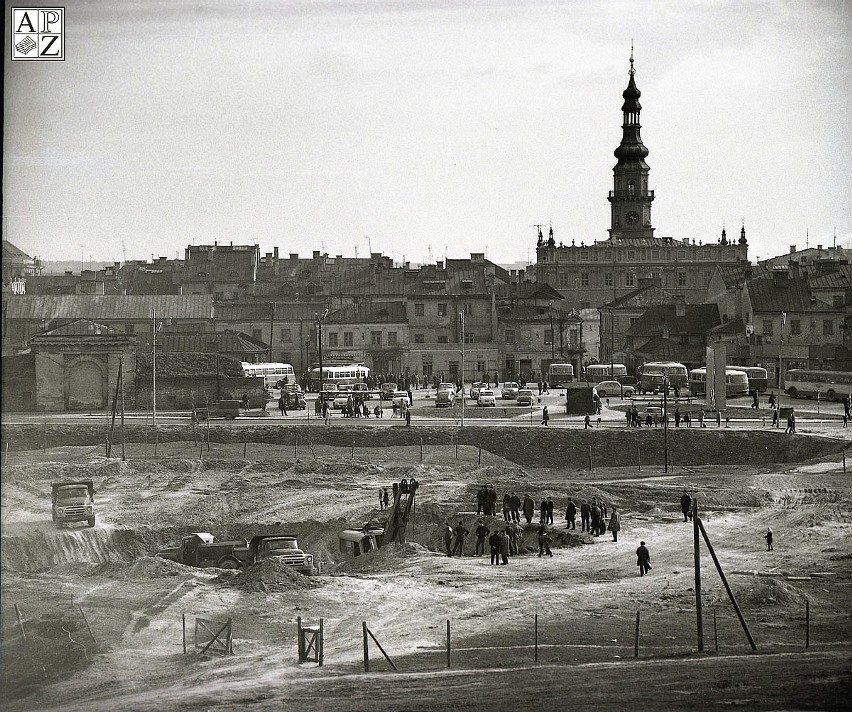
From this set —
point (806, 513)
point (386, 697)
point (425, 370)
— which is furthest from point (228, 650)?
point (425, 370)

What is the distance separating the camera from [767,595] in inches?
805

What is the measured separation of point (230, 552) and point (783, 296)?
135 feet

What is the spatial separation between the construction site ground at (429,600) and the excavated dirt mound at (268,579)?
50 mm

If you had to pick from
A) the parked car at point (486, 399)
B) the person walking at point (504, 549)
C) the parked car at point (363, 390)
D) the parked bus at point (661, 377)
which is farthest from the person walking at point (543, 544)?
the parked bus at point (661, 377)

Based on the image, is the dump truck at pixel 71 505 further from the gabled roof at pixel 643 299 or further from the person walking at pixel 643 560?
the gabled roof at pixel 643 299

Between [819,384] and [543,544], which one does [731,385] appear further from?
[543,544]

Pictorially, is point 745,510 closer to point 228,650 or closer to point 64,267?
point 228,650

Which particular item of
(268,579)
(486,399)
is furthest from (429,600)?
(486,399)

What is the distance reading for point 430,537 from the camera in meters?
27.8

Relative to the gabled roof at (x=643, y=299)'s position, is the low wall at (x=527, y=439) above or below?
below

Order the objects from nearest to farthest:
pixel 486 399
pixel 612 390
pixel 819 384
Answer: pixel 486 399, pixel 819 384, pixel 612 390

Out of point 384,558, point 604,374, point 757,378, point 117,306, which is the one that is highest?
point 117,306

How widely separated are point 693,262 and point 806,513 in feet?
178

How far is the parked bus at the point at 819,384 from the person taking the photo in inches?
1825
